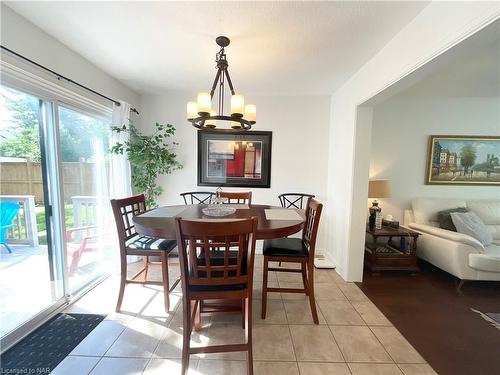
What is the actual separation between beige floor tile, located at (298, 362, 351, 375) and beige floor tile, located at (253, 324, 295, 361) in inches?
3.7

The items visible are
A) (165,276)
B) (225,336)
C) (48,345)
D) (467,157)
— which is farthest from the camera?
(467,157)

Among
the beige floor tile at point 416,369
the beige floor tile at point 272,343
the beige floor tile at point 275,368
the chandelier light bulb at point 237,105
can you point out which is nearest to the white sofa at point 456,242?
the beige floor tile at point 416,369

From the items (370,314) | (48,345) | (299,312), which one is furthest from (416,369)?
(48,345)

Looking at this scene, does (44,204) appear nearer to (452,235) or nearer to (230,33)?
(230,33)

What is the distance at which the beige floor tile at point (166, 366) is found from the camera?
140 centimetres

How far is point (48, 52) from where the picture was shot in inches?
72.3

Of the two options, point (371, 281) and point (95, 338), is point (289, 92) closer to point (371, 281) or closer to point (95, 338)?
point (371, 281)

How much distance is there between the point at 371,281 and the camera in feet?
8.59

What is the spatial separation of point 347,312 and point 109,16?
122 inches

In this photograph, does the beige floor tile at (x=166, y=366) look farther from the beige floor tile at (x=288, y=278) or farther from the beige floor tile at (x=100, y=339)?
the beige floor tile at (x=288, y=278)

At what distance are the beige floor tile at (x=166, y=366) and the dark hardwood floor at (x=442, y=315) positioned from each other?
1610 millimetres

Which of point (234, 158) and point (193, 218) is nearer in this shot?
point (193, 218)

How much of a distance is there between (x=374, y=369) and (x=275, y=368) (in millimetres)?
650

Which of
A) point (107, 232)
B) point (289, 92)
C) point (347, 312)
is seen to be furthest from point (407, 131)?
point (107, 232)
